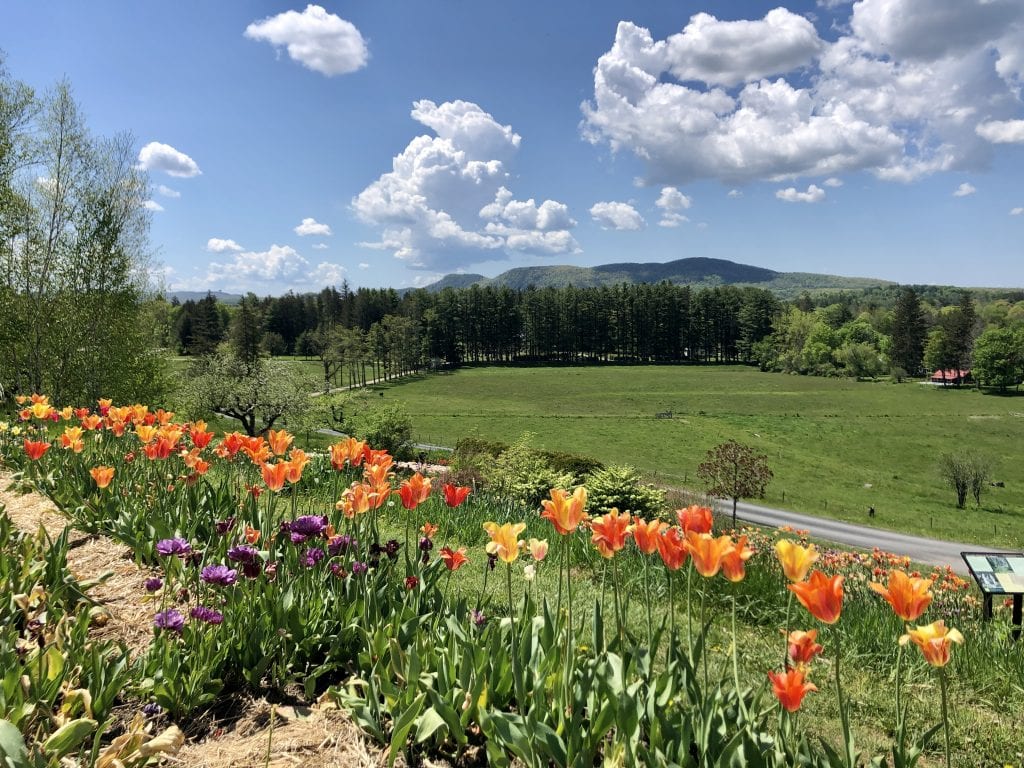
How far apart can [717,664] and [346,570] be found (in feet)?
8.75

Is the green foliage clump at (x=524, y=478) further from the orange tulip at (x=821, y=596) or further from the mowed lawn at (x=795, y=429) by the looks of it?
the mowed lawn at (x=795, y=429)

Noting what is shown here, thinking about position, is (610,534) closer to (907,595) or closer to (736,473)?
(907,595)

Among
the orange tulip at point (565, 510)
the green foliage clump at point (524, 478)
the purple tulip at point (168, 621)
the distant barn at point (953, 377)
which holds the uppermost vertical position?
the orange tulip at point (565, 510)

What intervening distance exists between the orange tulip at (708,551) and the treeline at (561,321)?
100221 mm

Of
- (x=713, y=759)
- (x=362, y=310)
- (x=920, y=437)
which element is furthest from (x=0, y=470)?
(x=362, y=310)

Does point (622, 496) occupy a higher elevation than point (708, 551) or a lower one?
lower

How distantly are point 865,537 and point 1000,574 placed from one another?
80.5ft

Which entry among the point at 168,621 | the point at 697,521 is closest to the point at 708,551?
the point at 697,521

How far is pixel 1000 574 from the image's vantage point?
5137mm

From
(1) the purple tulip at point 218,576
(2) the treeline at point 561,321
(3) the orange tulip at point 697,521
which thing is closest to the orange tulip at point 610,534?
(3) the orange tulip at point 697,521

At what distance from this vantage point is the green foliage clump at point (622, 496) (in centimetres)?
1013

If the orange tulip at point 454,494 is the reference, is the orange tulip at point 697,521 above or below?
above

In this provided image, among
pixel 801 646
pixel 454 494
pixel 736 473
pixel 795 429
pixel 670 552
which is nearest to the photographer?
pixel 801 646

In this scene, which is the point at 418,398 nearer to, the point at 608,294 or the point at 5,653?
the point at 608,294
